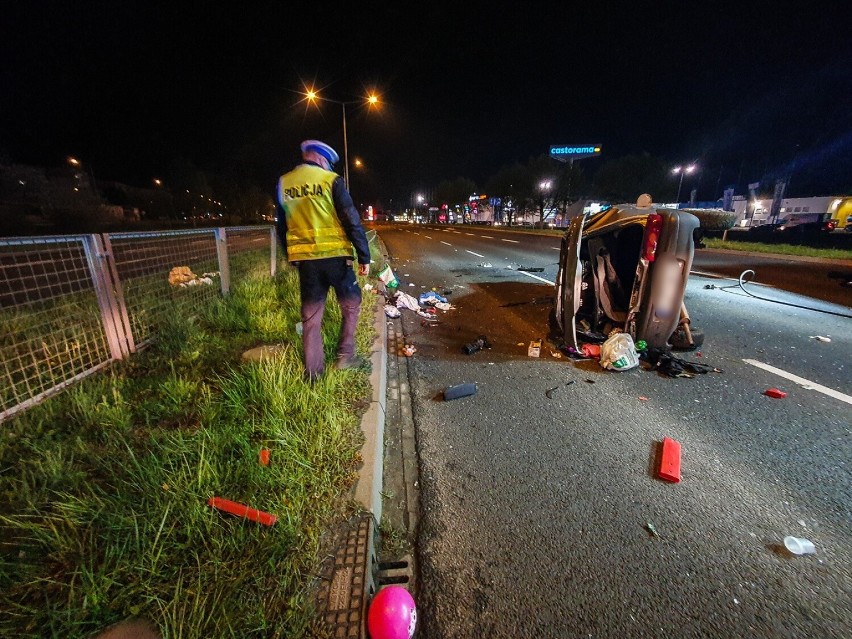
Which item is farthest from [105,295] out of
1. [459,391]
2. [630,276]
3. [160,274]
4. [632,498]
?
[630,276]

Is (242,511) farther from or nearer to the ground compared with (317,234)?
nearer to the ground

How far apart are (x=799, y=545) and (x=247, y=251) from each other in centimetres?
981

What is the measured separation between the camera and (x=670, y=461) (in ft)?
8.12

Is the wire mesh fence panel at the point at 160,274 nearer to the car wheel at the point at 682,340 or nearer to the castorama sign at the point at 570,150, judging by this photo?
the car wheel at the point at 682,340

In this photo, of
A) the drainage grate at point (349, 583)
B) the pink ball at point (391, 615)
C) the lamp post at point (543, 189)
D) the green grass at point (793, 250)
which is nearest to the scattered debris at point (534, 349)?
the drainage grate at point (349, 583)

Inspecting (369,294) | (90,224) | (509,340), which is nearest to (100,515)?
(509,340)

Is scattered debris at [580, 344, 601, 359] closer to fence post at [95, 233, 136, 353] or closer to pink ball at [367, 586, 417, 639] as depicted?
pink ball at [367, 586, 417, 639]

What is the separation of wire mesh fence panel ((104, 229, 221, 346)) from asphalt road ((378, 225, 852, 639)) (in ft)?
10.4

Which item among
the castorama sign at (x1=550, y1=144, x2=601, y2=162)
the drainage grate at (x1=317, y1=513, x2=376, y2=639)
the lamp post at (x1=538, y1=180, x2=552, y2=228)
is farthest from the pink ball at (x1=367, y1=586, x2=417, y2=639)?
the castorama sign at (x1=550, y1=144, x2=601, y2=162)

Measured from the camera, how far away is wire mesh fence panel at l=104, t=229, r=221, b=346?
4035 mm

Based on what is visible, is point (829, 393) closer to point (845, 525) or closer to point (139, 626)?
point (845, 525)

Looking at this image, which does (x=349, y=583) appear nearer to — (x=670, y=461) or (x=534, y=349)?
(x=670, y=461)

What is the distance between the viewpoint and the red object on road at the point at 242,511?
176 centimetres

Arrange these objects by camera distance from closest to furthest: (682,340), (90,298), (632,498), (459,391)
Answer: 1. (632,498)
2. (459,391)
3. (90,298)
4. (682,340)
